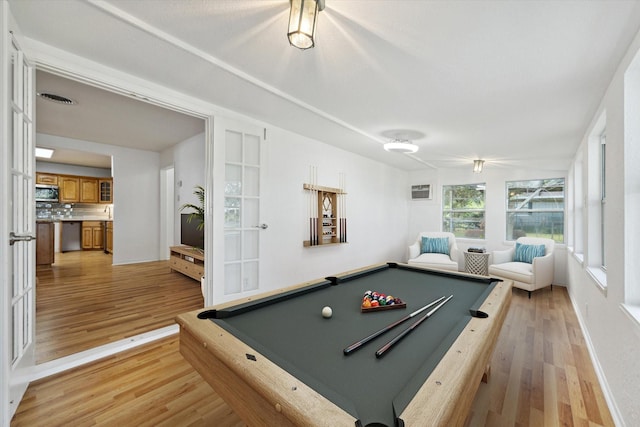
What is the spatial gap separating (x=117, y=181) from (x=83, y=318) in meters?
3.80

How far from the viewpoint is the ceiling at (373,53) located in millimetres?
1460

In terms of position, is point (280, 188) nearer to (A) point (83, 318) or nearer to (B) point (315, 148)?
(B) point (315, 148)

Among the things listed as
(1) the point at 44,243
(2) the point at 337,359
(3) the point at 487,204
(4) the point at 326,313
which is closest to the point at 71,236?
(1) the point at 44,243

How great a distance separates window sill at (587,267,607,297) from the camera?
2012mm

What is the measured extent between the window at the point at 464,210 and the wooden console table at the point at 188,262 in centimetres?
508

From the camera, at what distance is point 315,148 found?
4012 mm

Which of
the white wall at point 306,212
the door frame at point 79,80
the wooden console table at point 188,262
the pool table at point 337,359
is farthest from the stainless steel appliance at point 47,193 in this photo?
the pool table at point 337,359

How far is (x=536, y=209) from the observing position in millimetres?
5145

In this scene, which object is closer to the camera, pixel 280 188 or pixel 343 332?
pixel 343 332

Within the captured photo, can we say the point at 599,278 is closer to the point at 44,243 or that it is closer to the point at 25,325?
the point at 25,325

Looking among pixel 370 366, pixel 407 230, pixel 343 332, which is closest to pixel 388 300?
pixel 343 332

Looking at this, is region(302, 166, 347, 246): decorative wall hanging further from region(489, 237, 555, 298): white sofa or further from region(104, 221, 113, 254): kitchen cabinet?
region(104, 221, 113, 254): kitchen cabinet

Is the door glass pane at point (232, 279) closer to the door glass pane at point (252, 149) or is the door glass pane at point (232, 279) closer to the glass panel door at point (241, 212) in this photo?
the glass panel door at point (241, 212)

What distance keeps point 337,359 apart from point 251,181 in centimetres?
250
